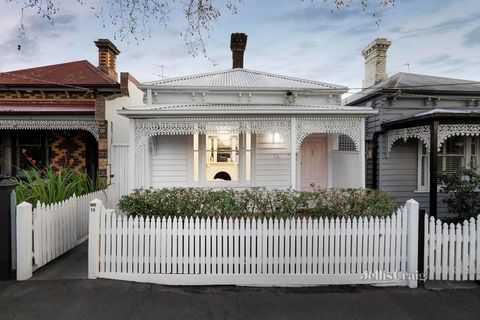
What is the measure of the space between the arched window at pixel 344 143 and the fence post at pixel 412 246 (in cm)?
572

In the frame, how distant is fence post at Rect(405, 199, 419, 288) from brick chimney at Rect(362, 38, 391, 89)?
8.59 m

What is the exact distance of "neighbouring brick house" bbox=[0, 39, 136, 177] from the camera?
9.35m

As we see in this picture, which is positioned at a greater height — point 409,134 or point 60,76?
point 60,76

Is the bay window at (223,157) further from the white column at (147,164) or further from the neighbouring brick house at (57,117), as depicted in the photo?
the neighbouring brick house at (57,117)

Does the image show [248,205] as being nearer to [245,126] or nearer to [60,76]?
[245,126]

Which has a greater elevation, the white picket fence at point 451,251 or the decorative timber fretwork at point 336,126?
the decorative timber fretwork at point 336,126

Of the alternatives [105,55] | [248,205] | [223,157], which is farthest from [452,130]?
[105,55]

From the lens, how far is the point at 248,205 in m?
5.22

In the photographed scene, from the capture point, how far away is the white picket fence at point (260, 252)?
4.68 m

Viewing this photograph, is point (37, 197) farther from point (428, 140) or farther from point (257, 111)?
point (428, 140)

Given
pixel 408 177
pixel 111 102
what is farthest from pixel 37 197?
pixel 408 177

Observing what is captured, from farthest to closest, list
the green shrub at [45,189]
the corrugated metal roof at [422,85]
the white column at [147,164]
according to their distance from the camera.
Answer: the corrugated metal roof at [422,85], the white column at [147,164], the green shrub at [45,189]

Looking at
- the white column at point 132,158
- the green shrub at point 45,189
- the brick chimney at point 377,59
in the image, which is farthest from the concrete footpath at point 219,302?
the brick chimney at point 377,59

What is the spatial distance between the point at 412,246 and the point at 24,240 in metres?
6.24
